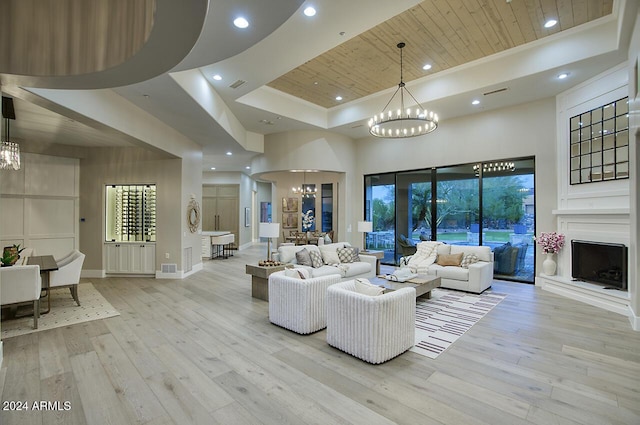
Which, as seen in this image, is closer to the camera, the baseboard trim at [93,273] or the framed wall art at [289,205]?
the baseboard trim at [93,273]

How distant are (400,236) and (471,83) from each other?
433 cm

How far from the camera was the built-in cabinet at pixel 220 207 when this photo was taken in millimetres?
13234

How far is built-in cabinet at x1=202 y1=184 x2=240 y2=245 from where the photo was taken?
43.4ft

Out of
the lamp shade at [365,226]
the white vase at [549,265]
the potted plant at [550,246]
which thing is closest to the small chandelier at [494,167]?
the potted plant at [550,246]

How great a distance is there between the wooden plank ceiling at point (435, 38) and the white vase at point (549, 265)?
4.11 m

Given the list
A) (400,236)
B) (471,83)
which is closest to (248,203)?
(400,236)

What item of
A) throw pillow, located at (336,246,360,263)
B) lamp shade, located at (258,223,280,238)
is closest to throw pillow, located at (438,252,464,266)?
throw pillow, located at (336,246,360,263)

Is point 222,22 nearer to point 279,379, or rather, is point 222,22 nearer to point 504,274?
point 279,379

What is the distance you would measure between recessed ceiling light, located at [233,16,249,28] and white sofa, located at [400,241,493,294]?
492 cm

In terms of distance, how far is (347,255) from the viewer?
669 cm

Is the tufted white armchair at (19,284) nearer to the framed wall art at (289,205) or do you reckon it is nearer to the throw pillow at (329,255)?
the throw pillow at (329,255)

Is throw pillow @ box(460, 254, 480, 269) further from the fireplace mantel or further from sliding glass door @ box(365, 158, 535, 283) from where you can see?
the fireplace mantel

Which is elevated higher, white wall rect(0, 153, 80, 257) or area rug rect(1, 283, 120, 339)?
white wall rect(0, 153, 80, 257)

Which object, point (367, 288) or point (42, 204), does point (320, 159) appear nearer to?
point (367, 288)
